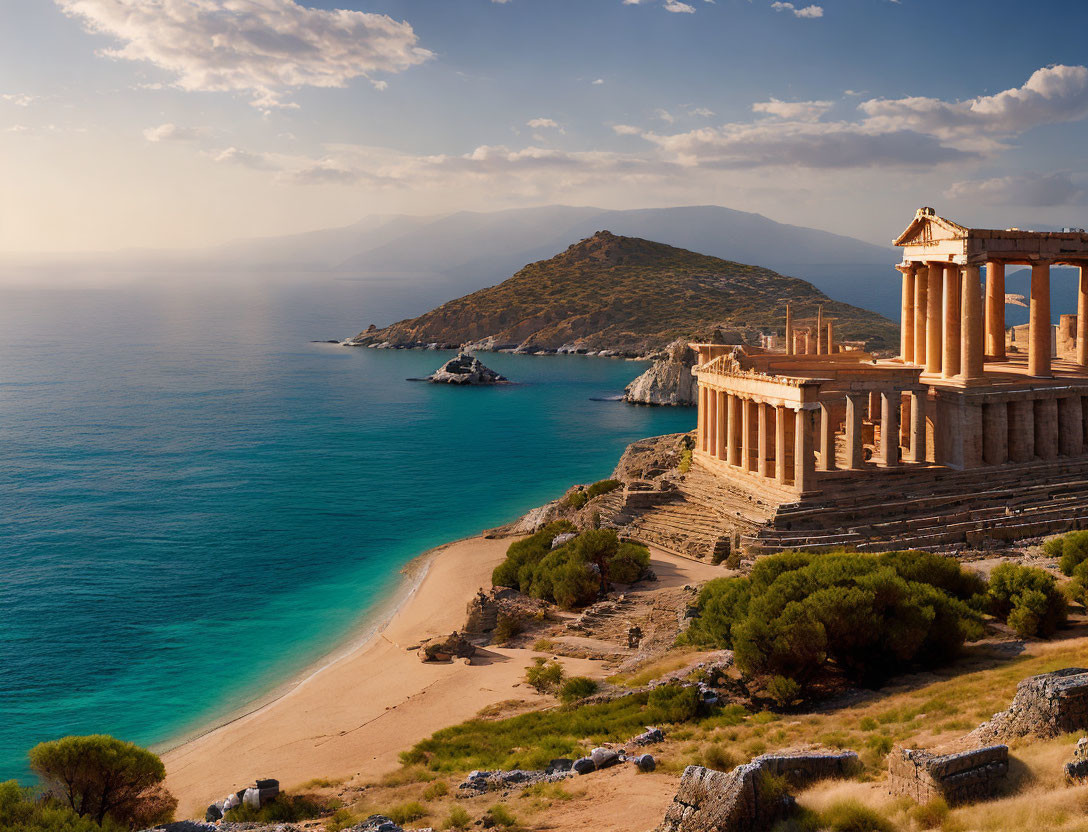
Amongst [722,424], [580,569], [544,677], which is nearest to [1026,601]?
[544,677]

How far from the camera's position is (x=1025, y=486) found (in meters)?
37.8

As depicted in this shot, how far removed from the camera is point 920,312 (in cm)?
4541

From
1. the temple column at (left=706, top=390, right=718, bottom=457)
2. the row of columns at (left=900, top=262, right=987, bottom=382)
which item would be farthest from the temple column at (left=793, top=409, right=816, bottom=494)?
the row of columns at (left=900, top=262, right=987, bottom=382)

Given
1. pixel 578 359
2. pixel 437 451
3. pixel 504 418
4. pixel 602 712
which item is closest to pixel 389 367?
pixel 578 359

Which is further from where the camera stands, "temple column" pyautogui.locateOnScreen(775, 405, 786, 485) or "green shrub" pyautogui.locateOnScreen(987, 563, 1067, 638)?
"temple column" pyautogui.locateOnScreen(775, 405, 786, 485)

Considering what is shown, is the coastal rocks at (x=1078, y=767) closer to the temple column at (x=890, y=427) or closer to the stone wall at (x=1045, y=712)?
the stone wall at (x=1045, y=712)

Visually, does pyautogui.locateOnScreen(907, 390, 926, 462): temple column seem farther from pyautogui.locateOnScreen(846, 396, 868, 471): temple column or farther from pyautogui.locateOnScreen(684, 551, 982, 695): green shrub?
pyautogui.locateOnScreen(684, 551, 982, 695): green shrub

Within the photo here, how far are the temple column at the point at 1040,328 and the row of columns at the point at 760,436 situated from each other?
10204 mm

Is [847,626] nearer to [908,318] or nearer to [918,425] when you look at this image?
[918,425]

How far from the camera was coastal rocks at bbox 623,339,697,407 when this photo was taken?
121 metres

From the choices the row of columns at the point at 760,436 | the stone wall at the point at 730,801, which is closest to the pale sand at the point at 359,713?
the row of columns at the point at 760,436

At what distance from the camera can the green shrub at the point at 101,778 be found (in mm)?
19672

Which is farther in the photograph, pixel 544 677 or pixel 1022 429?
pixel 1022 429

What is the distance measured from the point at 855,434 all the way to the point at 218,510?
141 ft
